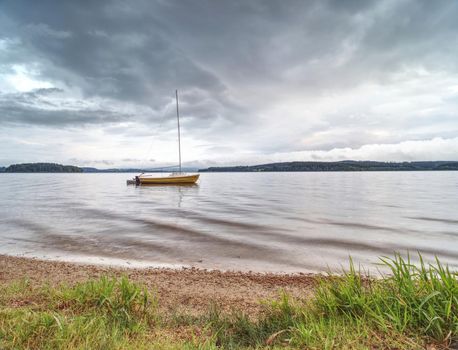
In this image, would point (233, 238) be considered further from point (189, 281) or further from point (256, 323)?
point (256, 323)

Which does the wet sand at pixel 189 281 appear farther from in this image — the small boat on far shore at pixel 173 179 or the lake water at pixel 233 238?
the small boat on far shore at pixel 173 179

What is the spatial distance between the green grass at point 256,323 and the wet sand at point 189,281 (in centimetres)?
137

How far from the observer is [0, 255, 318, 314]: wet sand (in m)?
6.29

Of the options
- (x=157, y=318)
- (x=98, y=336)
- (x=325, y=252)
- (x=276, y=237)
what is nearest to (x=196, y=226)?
(x=276, y=237)

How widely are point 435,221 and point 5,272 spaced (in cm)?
2324

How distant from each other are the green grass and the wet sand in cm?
137

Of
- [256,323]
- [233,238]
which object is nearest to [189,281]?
[256,323]

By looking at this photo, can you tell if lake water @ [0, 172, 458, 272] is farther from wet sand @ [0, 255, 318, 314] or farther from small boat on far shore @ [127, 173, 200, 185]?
small boat on far shore @ [127, 173, 200, 185]

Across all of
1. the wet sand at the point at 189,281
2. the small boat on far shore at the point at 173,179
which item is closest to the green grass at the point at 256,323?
the wet sand at the point at 189,281

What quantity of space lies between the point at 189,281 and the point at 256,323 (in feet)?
12.6

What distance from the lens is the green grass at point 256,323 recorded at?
3301 millimetres

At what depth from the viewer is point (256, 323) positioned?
14.9ft

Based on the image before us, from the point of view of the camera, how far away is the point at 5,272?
A: 27.3 feet

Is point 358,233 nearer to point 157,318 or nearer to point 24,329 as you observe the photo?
point 157,318
